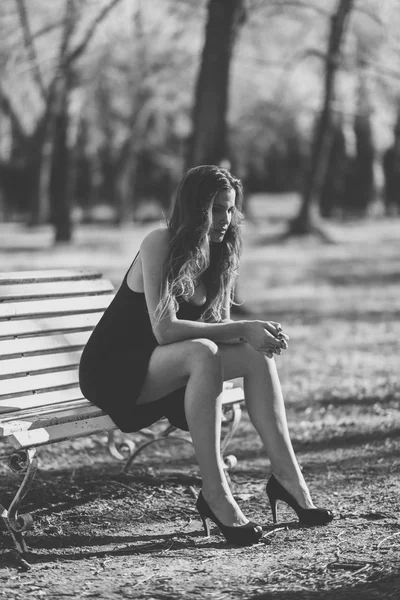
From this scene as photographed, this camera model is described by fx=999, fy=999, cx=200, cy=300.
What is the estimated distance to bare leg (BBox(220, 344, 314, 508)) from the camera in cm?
377

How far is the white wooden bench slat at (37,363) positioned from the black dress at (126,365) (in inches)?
11.9

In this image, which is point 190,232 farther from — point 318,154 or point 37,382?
point 318,154

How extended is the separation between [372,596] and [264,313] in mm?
8495

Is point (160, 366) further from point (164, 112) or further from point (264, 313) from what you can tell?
point (164, 112)

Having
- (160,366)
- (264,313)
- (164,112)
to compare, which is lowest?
(264,313)

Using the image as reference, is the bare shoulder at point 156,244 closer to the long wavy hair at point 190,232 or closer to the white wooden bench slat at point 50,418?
the long wavy hair at point 190,232

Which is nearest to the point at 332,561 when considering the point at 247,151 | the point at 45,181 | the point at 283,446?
the point at 283,446

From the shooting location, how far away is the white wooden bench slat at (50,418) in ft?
11.4

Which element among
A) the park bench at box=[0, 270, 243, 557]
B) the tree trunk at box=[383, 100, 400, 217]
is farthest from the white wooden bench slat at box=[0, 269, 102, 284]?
the tree trunk at box=[383, 100, 400, 217]

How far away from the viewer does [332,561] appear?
11.1 feet

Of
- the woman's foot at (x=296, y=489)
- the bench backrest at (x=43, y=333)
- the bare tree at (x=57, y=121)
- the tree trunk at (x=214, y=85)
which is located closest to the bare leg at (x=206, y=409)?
the woman's foot at (x=296, y=489)

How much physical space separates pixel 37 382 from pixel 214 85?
653 cm

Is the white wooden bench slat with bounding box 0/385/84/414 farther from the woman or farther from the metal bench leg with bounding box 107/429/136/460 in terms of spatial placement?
the metal bench leg with bounding box 107/429/136/460

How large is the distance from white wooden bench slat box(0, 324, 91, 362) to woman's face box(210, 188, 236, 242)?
2.98 feet
